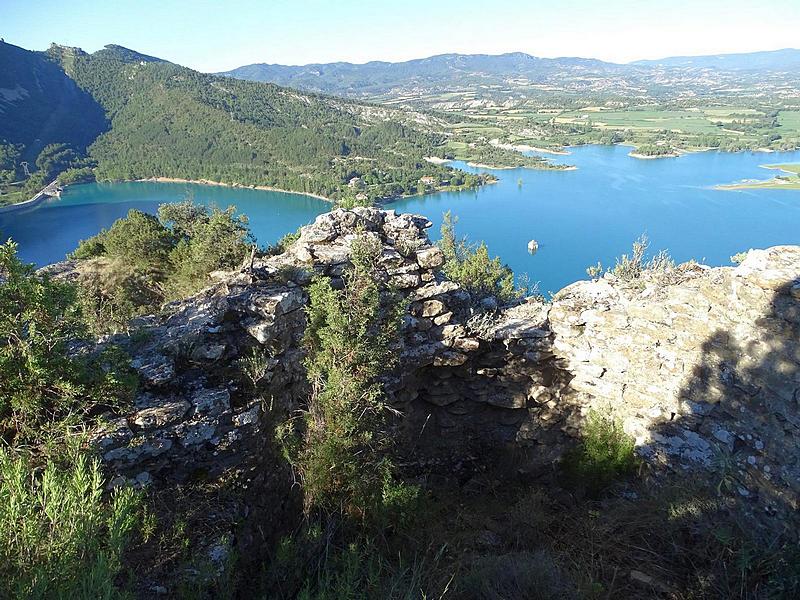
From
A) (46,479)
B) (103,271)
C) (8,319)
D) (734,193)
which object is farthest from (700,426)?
(734,193)

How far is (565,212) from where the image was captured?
189 ft

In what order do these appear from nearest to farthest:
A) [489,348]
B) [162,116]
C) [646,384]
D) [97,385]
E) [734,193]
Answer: [97,385]
[646,384]
[489,348]
[734,193]
[162,116]

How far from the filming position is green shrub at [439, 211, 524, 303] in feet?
38.1

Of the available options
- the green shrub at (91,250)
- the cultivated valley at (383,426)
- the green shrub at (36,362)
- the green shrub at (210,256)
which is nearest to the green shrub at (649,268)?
the cultivated valley at (383,426)

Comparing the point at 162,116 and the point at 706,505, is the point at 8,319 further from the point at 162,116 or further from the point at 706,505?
the point at 162,116

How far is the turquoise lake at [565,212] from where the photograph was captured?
1789 inches

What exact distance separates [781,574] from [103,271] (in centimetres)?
1415

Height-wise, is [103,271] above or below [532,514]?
above

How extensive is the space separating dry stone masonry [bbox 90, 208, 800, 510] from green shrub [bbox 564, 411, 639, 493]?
18 centimetres

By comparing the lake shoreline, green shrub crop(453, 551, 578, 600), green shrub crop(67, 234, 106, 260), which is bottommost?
the lake shoreline

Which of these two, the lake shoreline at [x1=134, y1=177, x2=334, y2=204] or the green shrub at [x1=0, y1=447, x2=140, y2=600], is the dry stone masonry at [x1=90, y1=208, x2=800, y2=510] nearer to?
the green shrub at [x1=0, y1=447, x2=140, y2=600]

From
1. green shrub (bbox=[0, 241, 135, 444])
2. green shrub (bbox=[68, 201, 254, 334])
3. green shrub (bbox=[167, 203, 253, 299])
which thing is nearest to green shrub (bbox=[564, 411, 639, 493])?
green shrub (bbox=[0, 241, 135, 444])

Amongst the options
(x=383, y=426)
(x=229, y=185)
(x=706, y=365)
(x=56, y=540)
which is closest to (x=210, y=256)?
(x=383, y=426)

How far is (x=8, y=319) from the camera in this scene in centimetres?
395
